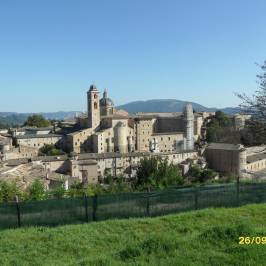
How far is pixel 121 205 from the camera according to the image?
9.60m

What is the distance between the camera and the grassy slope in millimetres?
5625

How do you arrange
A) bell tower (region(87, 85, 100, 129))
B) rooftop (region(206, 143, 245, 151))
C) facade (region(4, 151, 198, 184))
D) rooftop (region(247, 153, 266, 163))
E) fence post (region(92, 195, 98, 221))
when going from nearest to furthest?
fence post (region(92, 195, 98, 221))
facade (region(4, 151, 198, 184))
rooftop (region(206, 143, 245, 151))
rooftop (region(247, 153, 266, 163))
bell tower (region(87, 85, 100, 129))

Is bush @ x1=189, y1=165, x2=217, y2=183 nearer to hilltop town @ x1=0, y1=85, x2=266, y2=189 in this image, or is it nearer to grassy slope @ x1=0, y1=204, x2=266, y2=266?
hilltop town @ x1=0, y1=85, x2=266, y2=189

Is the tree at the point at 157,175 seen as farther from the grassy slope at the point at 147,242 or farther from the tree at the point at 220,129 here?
the tree at the point at 220,129

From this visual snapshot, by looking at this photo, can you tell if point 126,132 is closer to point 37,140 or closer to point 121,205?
point 37,140

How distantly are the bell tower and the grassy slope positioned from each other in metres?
57.5

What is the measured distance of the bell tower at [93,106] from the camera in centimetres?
6631

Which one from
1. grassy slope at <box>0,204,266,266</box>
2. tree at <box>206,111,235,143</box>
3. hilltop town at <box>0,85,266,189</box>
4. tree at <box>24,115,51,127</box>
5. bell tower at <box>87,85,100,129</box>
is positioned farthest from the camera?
tree at <box>24,115,51,127</box>

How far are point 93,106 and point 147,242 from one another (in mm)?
60815

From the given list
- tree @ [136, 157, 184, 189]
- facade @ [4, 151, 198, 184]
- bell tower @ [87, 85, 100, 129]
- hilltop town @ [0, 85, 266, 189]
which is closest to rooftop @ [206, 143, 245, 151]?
hilltop town @ [0, 85, 266, 189]

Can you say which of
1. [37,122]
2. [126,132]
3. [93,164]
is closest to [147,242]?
[93,164]

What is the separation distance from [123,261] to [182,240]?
3.77 feet

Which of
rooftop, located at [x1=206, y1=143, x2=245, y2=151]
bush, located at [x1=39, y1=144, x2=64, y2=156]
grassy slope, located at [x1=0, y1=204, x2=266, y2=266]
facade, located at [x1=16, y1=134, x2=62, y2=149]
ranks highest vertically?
grassy slope, located at [x1=0, y1=204, x2=266, y2=266]

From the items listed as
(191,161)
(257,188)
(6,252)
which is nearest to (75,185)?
(191,161)
